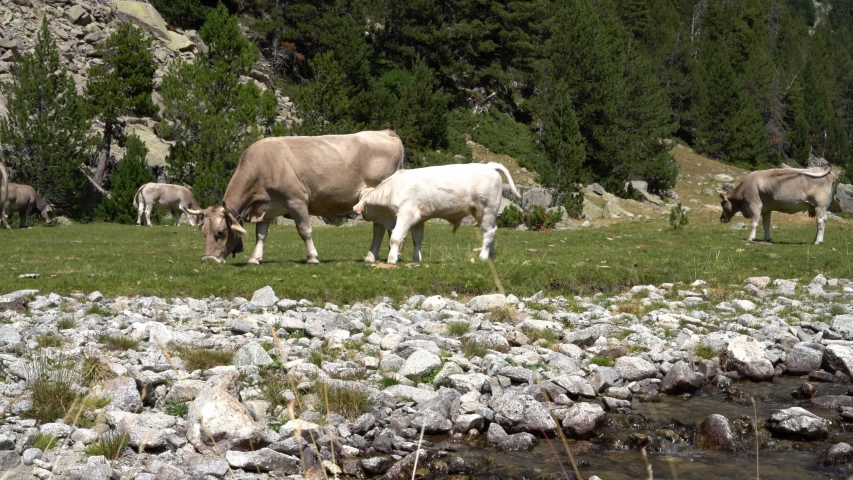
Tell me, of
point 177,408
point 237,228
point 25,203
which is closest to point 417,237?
point 237,228

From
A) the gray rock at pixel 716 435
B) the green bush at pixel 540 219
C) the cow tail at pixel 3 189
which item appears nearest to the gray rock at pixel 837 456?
the gray rock at pixel 716 435

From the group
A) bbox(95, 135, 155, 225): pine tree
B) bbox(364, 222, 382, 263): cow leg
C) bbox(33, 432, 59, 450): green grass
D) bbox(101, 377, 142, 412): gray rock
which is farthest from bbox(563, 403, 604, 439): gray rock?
bbox(95, 135, 155, 225): pine tree

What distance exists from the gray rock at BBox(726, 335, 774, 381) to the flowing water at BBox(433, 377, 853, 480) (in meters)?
1.02

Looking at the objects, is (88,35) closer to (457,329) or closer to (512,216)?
(512,216)

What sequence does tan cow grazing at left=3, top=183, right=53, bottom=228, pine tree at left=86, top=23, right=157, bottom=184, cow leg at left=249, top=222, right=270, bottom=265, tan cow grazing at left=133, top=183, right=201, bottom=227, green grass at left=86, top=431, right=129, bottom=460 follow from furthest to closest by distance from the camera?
pine tree at left=86, top=23, right=157, bottom=184 < tan cow grazing at left=133, top=183, right=201, bottom=227 < tan cow grazing at left=3, top=183, right=53, bottom=228 < cow leg at left=249, top=222, right=270, bottom=265 < green grass at left=86, top=431, right=129, bottom=460

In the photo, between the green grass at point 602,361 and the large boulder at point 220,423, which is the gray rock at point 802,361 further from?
→ the large boulder at point 220,423

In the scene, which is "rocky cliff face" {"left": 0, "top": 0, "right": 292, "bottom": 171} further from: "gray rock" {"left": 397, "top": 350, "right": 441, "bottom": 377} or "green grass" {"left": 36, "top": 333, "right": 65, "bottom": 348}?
"gray rock" {"left": 397, "top": 350, "right": 441, "bottom": 377}

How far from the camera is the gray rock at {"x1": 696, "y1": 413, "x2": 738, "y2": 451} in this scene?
765cm

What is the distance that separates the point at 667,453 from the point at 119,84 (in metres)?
47.5

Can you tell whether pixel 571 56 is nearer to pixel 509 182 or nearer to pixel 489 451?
pixel 509 182

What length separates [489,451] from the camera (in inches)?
298

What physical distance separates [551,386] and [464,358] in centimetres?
126

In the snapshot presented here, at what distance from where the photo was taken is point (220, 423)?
7121 millimetres

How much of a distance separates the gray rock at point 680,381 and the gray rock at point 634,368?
21cm
